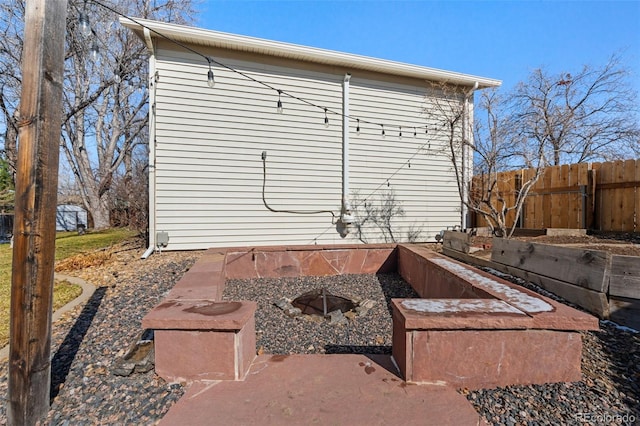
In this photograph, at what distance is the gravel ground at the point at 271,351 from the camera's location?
4.62 feet

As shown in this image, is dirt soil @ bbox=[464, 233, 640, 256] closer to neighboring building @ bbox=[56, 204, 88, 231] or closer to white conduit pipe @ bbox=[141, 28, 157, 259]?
white conduit pipe @ bbox=[141, 28, 157, 259]

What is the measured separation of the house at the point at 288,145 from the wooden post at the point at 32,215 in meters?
4.26

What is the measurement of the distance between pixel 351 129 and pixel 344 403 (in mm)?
5734

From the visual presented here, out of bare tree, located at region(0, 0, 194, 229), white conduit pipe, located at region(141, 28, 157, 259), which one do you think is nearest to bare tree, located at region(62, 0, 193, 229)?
bare tree, located at region(0, 0, 194, 229)

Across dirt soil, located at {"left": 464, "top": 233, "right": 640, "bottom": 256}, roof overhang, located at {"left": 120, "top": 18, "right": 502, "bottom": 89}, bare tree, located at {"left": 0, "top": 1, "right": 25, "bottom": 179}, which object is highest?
bare tree, located at {"left": 0, "top": 1, "right": 25, "bottom": 179}

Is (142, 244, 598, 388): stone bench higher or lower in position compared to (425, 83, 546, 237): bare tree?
lower

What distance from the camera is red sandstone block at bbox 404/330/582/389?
1582 mm

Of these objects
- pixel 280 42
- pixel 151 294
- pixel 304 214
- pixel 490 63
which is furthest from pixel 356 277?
pixel 490 63

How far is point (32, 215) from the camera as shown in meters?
1.34

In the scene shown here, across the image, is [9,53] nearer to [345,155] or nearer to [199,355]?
[345,155]

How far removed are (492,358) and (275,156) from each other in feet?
16.9

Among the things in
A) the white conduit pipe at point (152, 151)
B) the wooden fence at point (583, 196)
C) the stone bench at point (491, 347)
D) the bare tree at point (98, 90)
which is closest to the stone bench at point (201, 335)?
the stone bench at point (491, 347)

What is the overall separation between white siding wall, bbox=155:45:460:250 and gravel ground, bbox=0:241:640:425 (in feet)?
7.52

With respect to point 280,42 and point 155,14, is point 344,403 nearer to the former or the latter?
point 280,42
